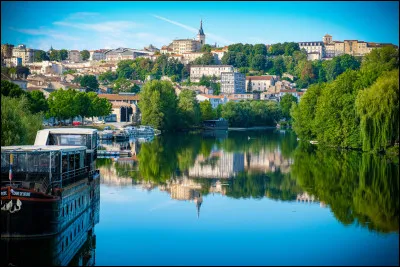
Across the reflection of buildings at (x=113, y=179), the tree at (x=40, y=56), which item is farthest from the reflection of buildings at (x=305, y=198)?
the tree at (x=40, y=56)

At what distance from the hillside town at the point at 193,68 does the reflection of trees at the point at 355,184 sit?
66.8 m

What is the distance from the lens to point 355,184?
27812 mm

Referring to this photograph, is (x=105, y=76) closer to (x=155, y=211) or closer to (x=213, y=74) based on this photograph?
(x=213, y=74)

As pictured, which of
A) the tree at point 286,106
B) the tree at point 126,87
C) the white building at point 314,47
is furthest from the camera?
the white building at point 314,47

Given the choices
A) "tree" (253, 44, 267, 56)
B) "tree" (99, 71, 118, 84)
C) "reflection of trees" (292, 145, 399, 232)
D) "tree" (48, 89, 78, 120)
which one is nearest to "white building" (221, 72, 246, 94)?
"tree" (99, 71, 118, 84)

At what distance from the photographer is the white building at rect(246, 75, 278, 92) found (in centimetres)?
14735

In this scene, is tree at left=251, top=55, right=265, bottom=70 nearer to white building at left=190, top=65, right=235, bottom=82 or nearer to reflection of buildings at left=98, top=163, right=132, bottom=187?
white building at left=190, top=65, right=235, bottom=82

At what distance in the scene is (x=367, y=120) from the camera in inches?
→ 1428

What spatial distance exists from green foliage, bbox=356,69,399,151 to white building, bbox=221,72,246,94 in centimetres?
10561

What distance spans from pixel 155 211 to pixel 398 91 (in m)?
18.1

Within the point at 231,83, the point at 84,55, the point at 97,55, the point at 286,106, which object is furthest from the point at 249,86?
the point at 84,55

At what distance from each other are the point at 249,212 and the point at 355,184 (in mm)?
7526

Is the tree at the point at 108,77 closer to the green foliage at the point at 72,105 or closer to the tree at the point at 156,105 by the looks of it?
the green foliage at the point at 72,105

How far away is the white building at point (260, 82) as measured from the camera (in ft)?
483
